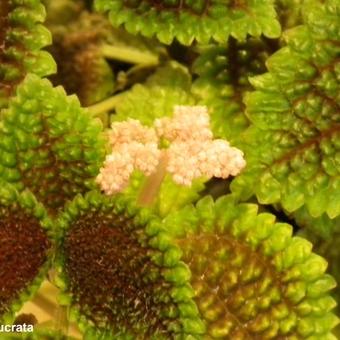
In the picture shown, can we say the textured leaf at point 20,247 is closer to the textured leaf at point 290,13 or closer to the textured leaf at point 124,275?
the textured leaf at point 124,275

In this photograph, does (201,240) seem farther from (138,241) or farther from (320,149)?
(320,149)

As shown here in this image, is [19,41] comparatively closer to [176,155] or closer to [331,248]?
[176,155]

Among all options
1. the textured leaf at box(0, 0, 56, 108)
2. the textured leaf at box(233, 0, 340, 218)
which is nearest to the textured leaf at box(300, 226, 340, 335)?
the textured leaf at box(233, 0, 340, 218)

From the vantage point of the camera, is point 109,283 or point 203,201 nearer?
point 109,283

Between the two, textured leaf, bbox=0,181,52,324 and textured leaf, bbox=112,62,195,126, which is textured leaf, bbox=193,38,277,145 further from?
textured leaf, bbox=0,181,52,324

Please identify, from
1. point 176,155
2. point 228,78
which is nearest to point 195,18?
point 228,78

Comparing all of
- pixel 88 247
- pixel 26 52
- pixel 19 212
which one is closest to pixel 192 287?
pixel 88 247
